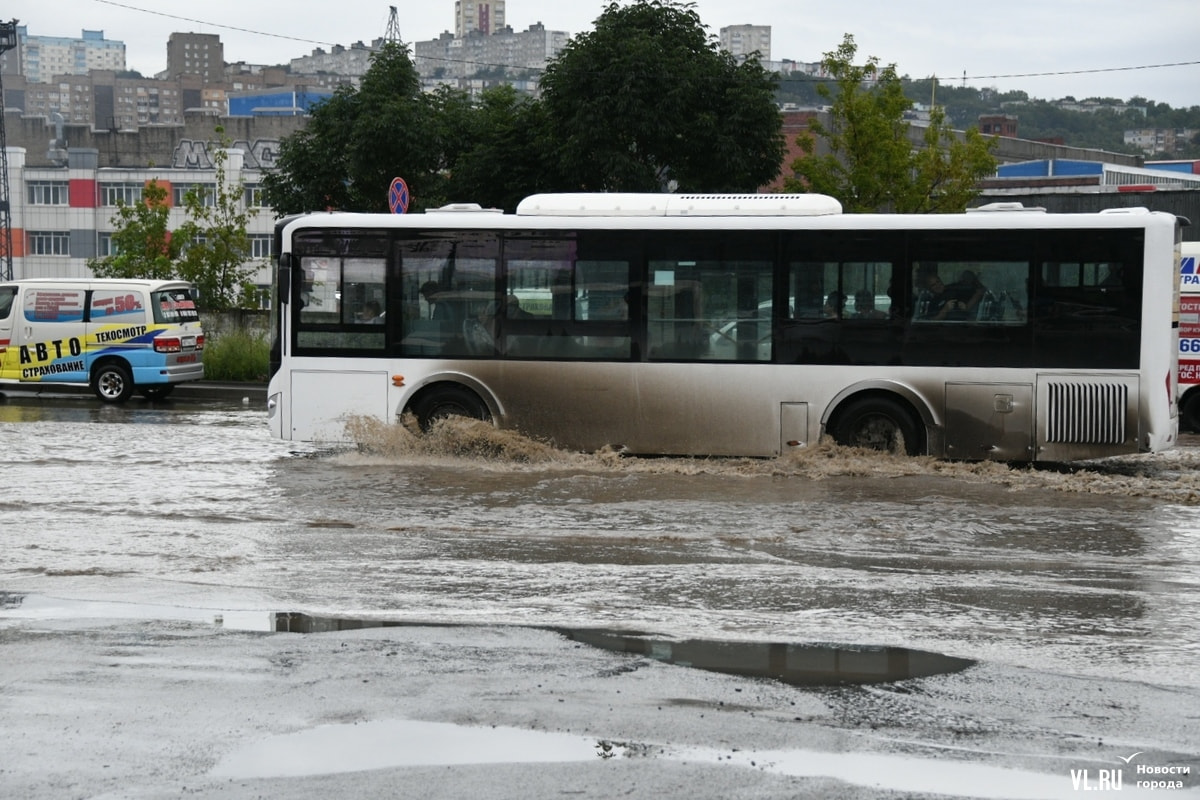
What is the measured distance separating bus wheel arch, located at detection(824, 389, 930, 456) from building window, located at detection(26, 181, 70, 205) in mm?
95688

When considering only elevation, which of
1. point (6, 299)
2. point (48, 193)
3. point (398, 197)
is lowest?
point (6, 299)

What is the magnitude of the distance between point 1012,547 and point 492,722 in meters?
5.95

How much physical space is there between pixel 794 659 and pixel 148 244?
35.0 metres

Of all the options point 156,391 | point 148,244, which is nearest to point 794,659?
point 156,391

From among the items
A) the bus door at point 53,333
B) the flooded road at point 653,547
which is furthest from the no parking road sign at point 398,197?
the bus door at point 53,333

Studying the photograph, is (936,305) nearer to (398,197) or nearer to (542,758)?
(398,197)

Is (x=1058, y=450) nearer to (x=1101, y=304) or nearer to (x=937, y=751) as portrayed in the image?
(x=1101, y=304)

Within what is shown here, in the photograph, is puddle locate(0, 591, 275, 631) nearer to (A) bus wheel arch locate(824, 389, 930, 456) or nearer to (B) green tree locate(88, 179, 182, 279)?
(A) bus wheel arch locate(824, 389, 930, 456)

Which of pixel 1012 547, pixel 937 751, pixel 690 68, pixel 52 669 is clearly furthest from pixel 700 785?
pixel 690 68

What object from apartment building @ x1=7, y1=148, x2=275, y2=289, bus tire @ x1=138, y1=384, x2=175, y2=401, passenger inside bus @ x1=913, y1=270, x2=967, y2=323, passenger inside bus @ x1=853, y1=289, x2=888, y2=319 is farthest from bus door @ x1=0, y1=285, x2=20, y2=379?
apartment building @ x1=7, y1=148, x2=275, y2=289

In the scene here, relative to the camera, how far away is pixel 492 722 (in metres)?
6.19

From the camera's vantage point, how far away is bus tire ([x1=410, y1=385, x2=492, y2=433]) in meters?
16.0

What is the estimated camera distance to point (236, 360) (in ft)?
93.6

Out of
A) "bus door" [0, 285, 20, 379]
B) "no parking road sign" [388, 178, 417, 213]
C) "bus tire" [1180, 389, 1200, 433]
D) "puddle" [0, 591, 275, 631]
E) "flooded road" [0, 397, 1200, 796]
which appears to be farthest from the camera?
"bus door" [0, 285, 20, 379]
